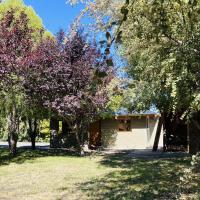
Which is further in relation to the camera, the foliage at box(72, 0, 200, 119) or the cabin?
the cabin

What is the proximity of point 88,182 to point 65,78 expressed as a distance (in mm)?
10303

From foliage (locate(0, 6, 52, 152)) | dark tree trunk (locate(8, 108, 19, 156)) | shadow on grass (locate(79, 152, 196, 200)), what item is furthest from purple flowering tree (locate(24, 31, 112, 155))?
shadow on grass (locate(79, 152, 196, 200))

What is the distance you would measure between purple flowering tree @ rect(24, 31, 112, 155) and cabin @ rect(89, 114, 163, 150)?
11625mm

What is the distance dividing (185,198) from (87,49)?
1480 centimetres

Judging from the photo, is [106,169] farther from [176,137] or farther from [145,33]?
[176,137]

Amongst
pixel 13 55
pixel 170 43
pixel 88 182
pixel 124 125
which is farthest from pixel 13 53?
pixel 124 125

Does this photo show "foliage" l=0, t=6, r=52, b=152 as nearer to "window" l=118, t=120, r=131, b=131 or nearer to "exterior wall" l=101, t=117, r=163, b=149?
"exterior wall" l=101, t=117, r=163, b=149

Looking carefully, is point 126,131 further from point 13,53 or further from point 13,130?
point 13,53

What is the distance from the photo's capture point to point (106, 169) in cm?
1800

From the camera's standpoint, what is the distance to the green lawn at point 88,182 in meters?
11.7

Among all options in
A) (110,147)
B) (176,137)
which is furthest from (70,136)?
(176,137)

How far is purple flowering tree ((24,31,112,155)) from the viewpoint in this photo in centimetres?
2333

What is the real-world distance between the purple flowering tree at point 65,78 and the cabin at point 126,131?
1162 centimetres

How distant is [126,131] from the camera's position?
36281 millimetres
